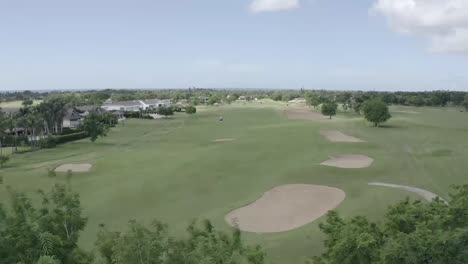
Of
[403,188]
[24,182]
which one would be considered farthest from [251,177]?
[24,182]

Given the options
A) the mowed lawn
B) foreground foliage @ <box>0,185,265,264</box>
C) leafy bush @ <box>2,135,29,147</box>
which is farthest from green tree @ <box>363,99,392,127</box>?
foreground foliage @ <box>0,185,265,264</box>

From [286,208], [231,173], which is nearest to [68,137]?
[231,173]

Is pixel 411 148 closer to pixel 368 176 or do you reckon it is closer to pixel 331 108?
pixel 368 176

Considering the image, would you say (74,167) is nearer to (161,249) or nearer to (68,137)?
(68,137)

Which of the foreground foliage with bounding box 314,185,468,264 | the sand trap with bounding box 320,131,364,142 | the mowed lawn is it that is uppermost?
the foreground foliage with bounding box 314,185,468,264

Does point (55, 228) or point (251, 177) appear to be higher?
point (55, 228)

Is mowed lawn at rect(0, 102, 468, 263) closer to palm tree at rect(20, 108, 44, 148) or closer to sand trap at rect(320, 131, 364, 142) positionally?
sand trap at rect(320, 131, 364, 142)
